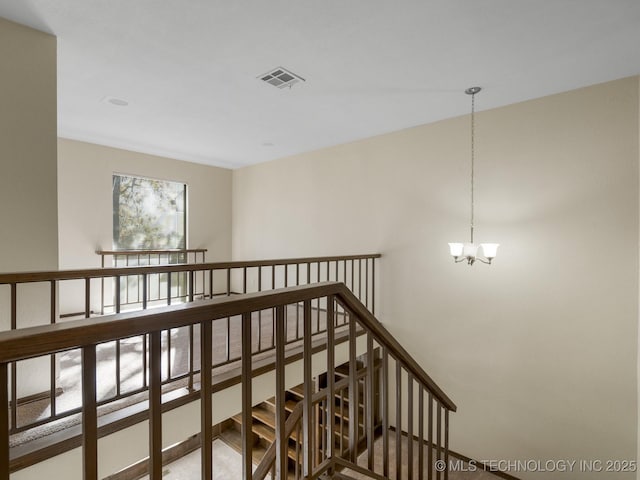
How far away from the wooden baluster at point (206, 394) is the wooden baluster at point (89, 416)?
0.22m

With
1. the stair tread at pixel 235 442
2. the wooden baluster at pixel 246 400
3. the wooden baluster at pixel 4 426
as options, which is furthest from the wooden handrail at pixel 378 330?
the stair tread at pixel 235 442

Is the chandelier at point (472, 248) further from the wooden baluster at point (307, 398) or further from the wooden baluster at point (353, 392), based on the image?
the wooden baluster at point (307, 398)

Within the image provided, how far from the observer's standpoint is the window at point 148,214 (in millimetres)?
5055

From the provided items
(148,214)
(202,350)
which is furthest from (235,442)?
(202,350)

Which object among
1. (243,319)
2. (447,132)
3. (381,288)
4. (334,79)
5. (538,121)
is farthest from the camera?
(381,288)

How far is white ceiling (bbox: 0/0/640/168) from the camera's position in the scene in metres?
2.06

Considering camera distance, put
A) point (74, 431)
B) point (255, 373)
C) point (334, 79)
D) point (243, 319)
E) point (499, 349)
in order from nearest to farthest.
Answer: point (243, 319) → point (74, 431) → point (255, 373) → point (334, 79) → point (499, 349)

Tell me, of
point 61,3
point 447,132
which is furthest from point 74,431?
point 447,132

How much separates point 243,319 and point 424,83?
2926mm

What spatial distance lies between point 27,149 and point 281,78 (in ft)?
6.56

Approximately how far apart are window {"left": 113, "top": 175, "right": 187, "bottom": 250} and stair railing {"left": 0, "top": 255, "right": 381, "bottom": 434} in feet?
1.19

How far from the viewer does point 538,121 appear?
326 cm

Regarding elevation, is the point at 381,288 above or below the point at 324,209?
below

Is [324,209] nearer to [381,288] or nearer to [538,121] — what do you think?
[381,288]
